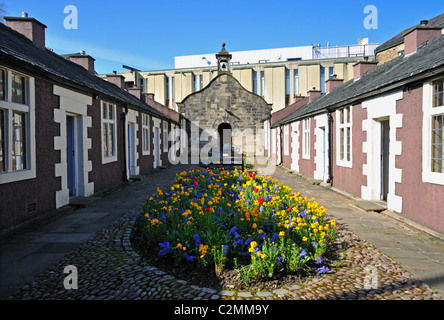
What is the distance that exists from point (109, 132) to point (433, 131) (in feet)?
31.8

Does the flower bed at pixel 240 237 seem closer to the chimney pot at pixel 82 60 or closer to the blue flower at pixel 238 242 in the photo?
the blue flower at pixel 238 242

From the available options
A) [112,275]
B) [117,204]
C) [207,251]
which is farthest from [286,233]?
[117,204]

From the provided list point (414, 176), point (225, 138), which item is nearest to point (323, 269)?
point (414, 176)

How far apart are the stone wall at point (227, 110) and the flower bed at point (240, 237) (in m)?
22.9

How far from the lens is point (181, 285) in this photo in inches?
136

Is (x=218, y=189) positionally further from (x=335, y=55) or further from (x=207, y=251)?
(x=335, y=55)

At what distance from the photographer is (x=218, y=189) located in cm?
727

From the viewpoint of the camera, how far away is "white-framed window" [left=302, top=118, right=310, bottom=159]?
14930mm

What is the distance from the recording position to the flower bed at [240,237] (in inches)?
147

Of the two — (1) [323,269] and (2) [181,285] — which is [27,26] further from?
(1) [323,269]

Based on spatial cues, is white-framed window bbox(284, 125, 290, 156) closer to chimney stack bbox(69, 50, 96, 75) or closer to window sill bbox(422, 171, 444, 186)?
chimney stack bbox(69, 50, 96, 75)

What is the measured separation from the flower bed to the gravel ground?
272mm

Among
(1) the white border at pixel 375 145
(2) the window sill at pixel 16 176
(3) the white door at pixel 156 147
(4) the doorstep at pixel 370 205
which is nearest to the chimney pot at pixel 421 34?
(1) the white border at pixel 375 145

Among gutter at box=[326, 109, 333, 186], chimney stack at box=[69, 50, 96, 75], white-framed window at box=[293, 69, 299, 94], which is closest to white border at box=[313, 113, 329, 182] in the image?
gutter at box=[326, 109, 333, 186]
